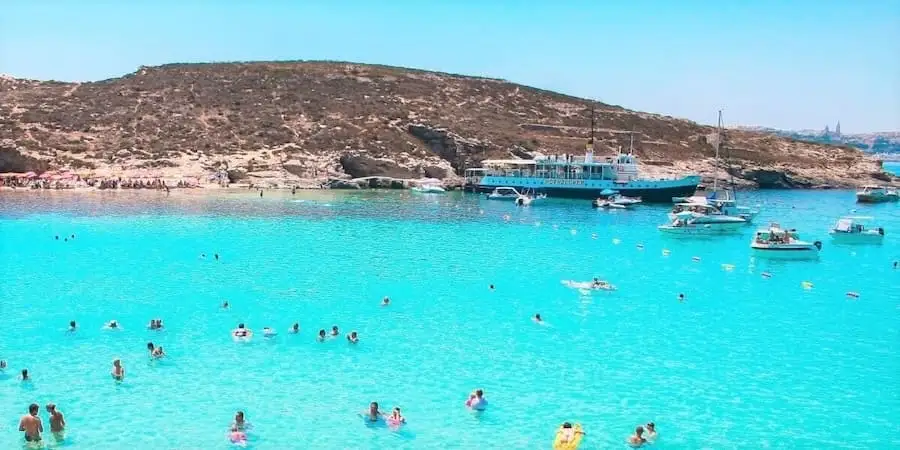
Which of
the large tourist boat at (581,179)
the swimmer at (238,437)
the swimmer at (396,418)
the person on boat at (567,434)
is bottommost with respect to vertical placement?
the swimmer at (238,437)

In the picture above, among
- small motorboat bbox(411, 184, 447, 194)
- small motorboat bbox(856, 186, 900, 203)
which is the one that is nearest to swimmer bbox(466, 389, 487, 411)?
small motorboat bbox(411, 184, 447, 194)

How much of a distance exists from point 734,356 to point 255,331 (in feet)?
60.1

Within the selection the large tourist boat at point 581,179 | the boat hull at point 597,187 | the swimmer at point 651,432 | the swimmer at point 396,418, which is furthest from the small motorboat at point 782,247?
the large tourist boat at point 581,179

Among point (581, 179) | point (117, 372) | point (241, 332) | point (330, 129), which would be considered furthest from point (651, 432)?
point (330, 129)

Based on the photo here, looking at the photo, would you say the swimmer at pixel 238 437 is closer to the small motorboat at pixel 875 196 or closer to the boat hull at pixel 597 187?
the boat hull at pixel 597 187

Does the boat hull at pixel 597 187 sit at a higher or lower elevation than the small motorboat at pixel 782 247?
higher

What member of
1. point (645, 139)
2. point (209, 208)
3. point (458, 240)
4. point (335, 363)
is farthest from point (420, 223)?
point (645, 139)

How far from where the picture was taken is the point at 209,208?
72.2 m

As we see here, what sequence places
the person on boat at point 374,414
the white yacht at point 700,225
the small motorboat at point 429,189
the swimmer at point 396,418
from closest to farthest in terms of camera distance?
the swimmer at point 396,418
the person on boat at point 374,414
the white yacht at point 700,225
the small motorboat at point 429,189

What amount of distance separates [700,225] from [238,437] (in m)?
53.3

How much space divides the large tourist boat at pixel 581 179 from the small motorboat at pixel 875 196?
78.0ft

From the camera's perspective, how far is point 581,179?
10238 cm

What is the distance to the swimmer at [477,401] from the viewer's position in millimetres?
24156

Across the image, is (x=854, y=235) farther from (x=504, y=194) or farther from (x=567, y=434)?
(x=567, y=434)
